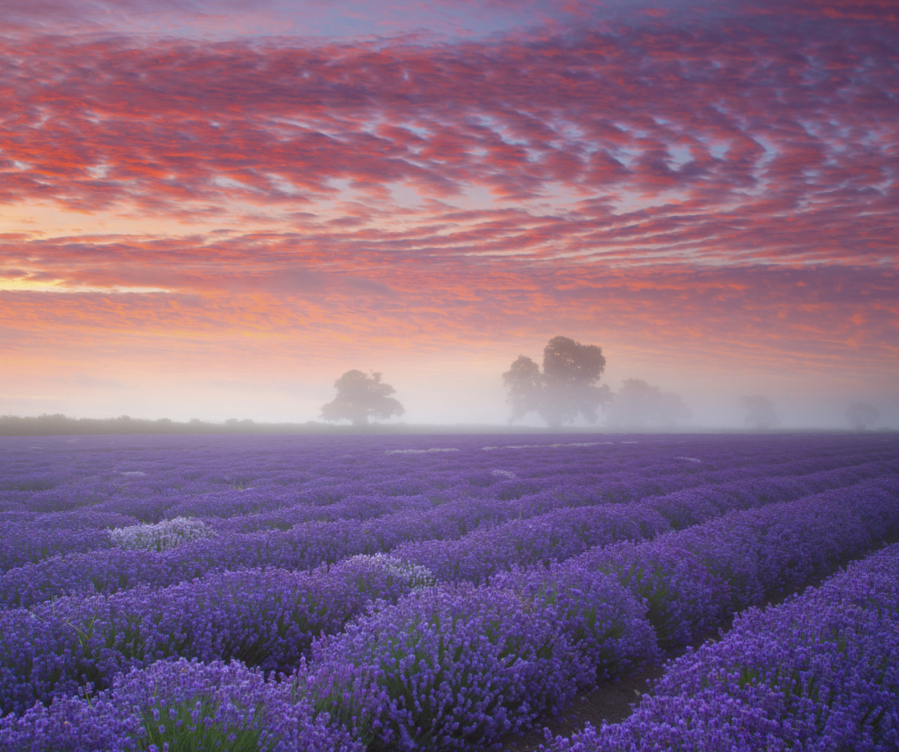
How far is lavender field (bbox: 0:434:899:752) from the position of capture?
2.26 metres

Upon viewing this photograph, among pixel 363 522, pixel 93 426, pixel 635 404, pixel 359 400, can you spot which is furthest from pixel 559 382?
pixel 363 522

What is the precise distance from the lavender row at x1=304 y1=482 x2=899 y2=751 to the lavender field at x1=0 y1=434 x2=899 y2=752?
0.06 ft

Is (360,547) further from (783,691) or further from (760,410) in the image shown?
(760,410)

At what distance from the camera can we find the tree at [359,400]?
57250mm

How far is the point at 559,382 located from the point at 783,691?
53.6 m

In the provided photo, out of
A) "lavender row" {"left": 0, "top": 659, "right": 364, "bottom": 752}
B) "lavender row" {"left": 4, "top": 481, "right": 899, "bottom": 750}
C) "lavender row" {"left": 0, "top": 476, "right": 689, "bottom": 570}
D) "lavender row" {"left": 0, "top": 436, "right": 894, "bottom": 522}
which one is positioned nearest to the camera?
"lavender row" {"left": 0, "top": 659, "right": 364, "bottom": 752}

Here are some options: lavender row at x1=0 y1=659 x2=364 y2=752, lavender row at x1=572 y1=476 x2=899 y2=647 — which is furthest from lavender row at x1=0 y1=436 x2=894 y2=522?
lavender row at x1=0 y1=659 x2=364 y2=752

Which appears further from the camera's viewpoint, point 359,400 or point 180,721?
A: point 359,400

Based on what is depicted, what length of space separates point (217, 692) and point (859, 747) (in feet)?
9.36

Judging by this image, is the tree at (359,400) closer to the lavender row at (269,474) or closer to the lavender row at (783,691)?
the lavender row at (269,474)

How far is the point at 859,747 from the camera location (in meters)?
2.16

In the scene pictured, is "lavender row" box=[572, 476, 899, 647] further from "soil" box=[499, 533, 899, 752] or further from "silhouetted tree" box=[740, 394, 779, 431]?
"silhouetted tree" box=[740, 394, 779, 431]

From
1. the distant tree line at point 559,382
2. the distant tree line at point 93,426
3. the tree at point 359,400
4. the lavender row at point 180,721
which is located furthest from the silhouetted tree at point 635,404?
the lavender row at point 180,721

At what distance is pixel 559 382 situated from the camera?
55219mm
